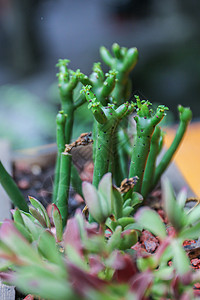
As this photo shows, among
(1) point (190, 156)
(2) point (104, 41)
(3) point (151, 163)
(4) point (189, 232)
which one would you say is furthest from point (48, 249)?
(2) point (104, 41)

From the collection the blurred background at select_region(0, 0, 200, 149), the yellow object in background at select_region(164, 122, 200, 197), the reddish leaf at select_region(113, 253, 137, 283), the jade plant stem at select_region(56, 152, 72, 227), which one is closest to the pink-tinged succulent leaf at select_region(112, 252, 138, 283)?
the reddish leaf at select_region(113, 253, 137, 283)

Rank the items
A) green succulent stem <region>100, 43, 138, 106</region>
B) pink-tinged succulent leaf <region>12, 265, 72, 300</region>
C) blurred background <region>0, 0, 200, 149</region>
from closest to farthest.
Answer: pink-tinged succulent leaf <region>12, 265, 72, 300</region> → green succulent stem <region>100, 43, 138, 106</region> → blurred background <region>0, 0, 200, 149</region>

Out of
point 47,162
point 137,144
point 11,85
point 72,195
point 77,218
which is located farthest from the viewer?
point 11,85

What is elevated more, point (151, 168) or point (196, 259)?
point (151, 168)

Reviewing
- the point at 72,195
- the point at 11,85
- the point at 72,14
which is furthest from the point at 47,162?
the point at 72,14

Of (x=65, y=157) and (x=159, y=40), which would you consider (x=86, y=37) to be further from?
(x=65, y=157)

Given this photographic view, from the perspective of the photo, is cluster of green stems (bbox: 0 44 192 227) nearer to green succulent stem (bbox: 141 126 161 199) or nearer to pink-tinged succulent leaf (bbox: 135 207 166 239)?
green succulent stem (bbox: 141 126 161 199)

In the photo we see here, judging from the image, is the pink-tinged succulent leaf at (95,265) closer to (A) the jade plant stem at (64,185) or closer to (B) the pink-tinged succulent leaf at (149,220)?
(B) the pink-tinged succulent leaf at (149,220)
